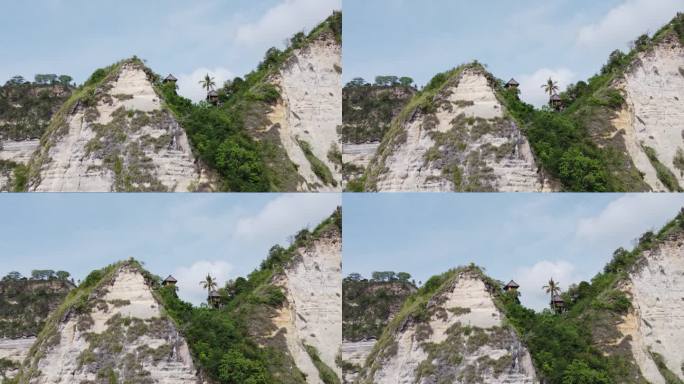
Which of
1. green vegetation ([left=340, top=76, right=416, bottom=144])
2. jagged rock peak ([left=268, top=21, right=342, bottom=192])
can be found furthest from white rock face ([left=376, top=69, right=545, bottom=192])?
jagged rock peak ([left=268, top=21, right=342, bottom=192])

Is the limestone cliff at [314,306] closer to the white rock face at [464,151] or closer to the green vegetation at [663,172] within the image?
the white rock face at [464,151]

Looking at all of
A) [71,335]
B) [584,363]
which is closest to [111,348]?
[71,335]

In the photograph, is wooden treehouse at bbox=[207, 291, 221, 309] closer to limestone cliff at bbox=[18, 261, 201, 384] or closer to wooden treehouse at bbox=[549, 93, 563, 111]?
limestone cliff at bbox=[18, 261, 201, 384]

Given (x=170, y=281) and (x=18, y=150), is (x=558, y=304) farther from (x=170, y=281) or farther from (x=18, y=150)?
(x=18, y=150)

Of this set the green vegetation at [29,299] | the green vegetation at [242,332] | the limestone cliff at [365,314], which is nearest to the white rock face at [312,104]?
the green vegetation at [242,332]

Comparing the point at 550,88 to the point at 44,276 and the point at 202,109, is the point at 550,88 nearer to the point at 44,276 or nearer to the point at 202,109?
the point at 202,109
